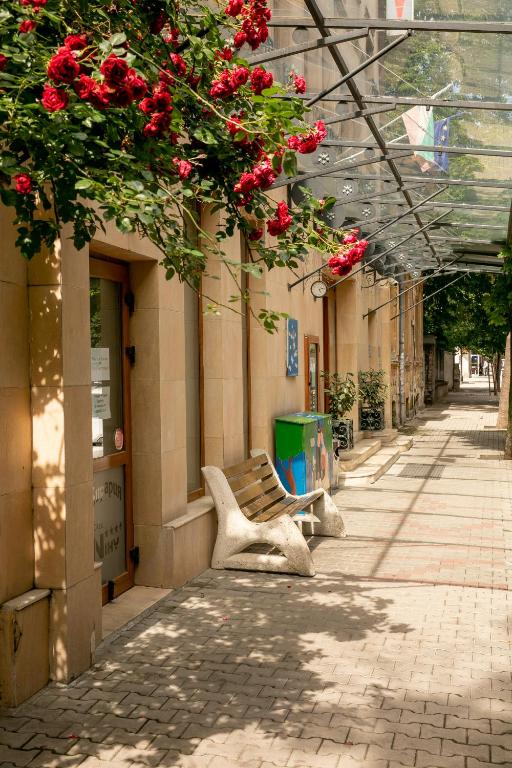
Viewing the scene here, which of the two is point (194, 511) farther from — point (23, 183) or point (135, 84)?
point (135, 84)

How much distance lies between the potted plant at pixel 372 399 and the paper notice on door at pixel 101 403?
1126cm

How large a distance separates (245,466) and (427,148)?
12.5ft

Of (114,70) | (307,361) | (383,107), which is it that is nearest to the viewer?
(114,70)

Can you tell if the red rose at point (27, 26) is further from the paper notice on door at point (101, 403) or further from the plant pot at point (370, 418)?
the plant pot at point (370, 418)

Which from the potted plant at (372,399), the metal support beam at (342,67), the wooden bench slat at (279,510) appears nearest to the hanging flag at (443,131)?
the metal support beam at (342,67)

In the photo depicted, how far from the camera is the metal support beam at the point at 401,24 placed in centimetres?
612

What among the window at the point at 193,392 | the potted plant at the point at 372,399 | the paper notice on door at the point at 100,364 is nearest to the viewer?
→ the paper notice on door at the point at 100,364

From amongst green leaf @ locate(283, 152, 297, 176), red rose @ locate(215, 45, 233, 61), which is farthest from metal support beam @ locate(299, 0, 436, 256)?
green leaf @ locate(283, 152, 297, 176)

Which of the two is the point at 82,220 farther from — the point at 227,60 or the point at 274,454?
the point at 274,454

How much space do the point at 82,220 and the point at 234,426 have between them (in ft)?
16.7

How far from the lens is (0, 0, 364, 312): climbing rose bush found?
3.23m

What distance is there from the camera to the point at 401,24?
620 cm

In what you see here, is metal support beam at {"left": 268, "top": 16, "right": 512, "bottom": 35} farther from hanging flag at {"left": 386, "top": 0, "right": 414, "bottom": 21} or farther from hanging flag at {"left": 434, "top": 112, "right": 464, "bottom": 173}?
hanging flag at {"left": 434, "top": 112, "right": 464, "bottom": 173}

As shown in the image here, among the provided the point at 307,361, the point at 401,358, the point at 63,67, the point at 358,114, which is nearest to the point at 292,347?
the point at 307,361
